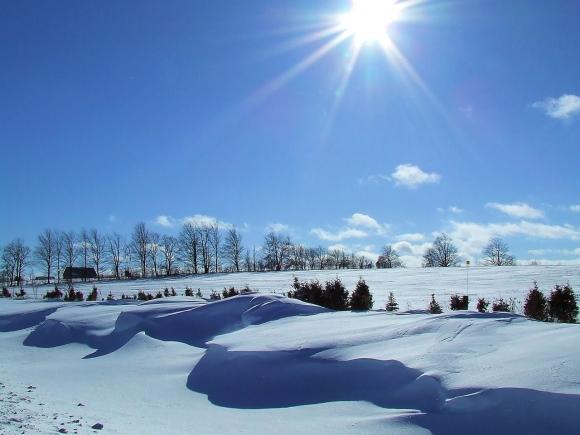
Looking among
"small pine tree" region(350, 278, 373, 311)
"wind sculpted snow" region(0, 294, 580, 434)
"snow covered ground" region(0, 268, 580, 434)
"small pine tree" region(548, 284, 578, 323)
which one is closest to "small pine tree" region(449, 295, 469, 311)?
"small pine tree" region(548, 284, 578, 323)

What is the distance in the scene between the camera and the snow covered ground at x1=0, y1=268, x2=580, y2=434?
4.96m

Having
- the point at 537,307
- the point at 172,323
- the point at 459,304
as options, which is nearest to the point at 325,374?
the point at 172,323

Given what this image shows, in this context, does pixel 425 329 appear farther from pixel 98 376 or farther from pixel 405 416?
pixel 98 376

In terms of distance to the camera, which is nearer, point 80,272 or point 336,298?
point 336,298

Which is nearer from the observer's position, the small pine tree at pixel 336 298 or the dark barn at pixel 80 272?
the small pine tree at pixel 336 298

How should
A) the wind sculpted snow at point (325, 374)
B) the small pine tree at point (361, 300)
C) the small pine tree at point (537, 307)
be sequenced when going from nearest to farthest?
the wind sculpted snow at point (325, 374) < the small pine tree at point (537, 307) < the small pine tree at point (361, 300)

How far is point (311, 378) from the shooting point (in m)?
6.92

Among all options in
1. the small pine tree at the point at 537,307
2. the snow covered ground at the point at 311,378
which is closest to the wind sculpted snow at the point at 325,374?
the snow covered ground at the point at 311,378

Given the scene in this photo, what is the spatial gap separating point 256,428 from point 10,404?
3.21 metres

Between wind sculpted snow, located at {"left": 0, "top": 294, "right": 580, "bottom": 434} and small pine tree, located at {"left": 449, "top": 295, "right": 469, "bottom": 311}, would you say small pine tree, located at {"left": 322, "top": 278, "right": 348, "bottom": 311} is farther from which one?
wind sculpted snow, located at {"left": 0, "top": 294, "right": 580, "bottom": 434}

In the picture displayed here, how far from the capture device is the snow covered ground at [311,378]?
4961 millimetres

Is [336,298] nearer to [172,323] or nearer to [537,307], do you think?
[537,307]

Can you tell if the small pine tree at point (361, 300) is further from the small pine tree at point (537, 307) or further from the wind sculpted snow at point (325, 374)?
the small pine tree at point (537, 307)

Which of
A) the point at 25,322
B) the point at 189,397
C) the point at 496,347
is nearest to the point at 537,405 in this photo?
the point at 496,347
